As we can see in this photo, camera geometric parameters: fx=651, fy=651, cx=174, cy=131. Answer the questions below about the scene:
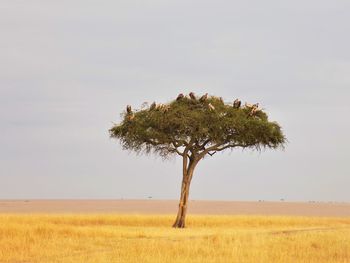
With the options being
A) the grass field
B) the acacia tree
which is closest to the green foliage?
the acacia tree

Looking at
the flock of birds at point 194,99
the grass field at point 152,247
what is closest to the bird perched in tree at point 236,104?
the flock of birds at point 194,99

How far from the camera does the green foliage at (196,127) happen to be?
46750 mm

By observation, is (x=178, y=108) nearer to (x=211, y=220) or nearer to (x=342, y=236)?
(x=211, y=220)

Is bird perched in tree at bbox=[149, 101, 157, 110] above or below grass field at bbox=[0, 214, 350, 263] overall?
above

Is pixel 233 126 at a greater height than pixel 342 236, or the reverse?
pixel 233 126

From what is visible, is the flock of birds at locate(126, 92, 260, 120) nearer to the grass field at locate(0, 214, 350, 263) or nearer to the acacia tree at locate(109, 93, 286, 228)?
the acacia tree at locate(109, 93, 286, 228)

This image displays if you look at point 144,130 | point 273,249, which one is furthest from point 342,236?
point 144,130

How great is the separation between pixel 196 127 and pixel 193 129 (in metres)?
0.27

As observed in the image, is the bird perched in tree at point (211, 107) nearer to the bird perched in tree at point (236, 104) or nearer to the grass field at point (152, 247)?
the bird perched in tree at point (236, 104)

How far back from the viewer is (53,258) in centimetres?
2392

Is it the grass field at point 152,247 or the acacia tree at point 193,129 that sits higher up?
the acacia tree at point 193,129

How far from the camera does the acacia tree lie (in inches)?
1843

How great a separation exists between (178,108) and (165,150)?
424 cm

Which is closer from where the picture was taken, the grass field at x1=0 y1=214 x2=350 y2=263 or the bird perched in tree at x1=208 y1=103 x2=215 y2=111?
the grass field at x1=0 y1=214 x2=350 y2=263
